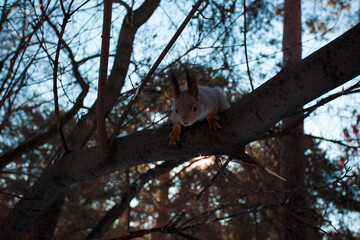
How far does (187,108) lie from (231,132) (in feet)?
2.55

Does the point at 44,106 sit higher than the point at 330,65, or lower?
higher

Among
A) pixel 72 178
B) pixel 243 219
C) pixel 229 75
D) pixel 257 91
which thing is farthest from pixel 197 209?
pixel 257 91

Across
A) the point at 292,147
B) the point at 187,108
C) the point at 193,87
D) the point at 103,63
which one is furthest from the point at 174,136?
the point at 292,147

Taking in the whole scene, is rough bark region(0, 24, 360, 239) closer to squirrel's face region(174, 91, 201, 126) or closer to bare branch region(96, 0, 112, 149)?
squirrel's face region(174, 91, 201, 126)

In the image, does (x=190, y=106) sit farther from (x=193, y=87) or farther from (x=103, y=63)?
(x=103, y=63)

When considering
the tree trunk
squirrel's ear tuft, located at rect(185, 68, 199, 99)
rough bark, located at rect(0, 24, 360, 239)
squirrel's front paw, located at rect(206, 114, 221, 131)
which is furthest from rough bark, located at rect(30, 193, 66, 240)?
the tree trunk

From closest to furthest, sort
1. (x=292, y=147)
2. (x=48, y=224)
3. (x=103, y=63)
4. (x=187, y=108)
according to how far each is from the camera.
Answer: (x=103, y=63)
(x=187, y=108)
(x=48, y=224)
(x=292, y=147)

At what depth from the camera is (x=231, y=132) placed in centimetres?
→ 213

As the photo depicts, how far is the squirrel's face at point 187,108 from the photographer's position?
2.64 metres

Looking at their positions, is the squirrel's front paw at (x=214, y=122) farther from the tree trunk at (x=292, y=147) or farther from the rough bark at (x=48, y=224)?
the tree trunk at (x=292, y=147)

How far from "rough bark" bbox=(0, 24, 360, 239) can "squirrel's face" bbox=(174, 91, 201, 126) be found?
0.63ft

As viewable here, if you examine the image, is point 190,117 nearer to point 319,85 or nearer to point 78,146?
point 319,85

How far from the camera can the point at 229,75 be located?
482 centimetres

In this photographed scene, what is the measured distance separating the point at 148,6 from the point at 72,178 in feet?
6.36
